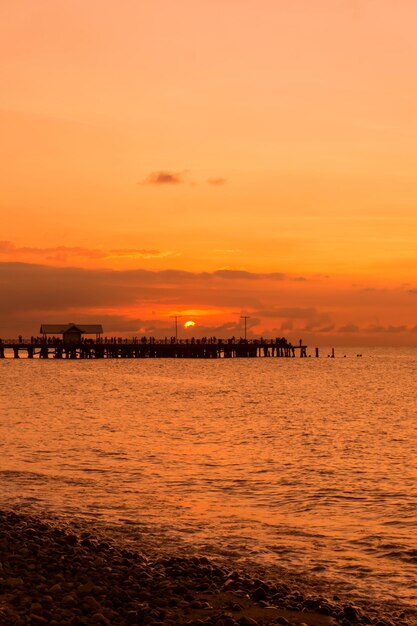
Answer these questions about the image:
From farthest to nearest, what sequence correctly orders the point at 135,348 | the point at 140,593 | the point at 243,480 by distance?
1. the point at 135,348
2. the point at 243,480
3. the point at 140,593

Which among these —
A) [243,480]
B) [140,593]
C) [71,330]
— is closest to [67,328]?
[71,330]

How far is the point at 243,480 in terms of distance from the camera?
2098 cm

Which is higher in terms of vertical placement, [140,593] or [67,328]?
[67,328]

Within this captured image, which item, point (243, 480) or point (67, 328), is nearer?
point (243, 480)

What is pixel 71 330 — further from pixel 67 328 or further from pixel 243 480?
pixel 243 480

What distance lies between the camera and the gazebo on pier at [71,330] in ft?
475

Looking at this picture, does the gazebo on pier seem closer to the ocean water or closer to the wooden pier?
the wooden pier

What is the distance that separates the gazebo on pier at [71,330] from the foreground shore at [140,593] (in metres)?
133

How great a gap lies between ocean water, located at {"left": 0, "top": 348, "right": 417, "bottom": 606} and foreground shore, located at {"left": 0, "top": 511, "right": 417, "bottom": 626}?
5.06 ft

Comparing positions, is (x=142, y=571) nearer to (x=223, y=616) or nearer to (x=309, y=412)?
(x=223, y=616)

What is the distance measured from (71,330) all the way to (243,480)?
127 m

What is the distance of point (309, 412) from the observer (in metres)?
47.0

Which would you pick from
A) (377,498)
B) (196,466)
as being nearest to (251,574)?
(377,498)

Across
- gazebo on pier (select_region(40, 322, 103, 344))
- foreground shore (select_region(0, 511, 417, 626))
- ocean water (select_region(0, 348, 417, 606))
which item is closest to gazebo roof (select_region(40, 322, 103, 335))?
gazebo on pier (select_region(40, 322, 103, 344))
